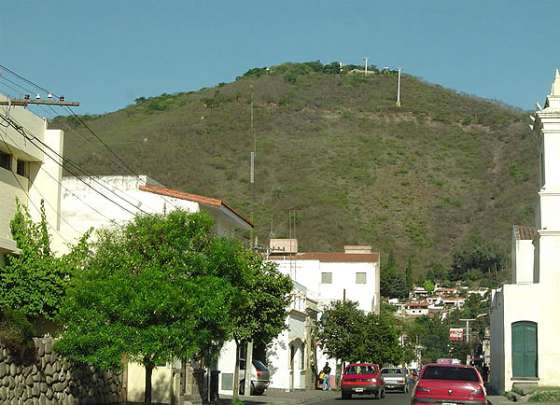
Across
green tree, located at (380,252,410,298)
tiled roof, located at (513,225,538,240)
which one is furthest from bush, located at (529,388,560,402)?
green tree, located at (380,252,410,298)

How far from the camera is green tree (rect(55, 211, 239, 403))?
Result: 23078 mm

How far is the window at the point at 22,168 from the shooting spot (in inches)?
1229

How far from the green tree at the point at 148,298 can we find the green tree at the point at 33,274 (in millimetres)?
4127

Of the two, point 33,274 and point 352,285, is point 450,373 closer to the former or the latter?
point 33,274

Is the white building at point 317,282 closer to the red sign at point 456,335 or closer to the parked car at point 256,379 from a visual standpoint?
the parked car at point 256,379

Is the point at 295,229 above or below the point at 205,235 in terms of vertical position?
above

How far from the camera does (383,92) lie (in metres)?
178

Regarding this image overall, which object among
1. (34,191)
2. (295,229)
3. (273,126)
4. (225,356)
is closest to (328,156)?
(273,126)

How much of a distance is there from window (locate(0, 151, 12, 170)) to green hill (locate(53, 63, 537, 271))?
6339 cm

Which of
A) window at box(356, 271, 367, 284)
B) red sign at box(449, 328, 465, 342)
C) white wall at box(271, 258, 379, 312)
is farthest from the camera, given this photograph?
red sign at box(449, 328, 465, 342)

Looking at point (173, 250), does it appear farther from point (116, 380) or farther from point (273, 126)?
point (273, 126)

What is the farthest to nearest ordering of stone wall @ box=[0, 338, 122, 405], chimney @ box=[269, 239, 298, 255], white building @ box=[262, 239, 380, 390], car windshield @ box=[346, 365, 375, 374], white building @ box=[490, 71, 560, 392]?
chimney @ box=[269, 239, 298, 255], white building @ box=[262, 239, 380, 390], car windshield @ box=[346, 365, 375, 374], white building @ box=[490, 71, 560, 392], stone wall @ box=[0, 338, 122, 405]

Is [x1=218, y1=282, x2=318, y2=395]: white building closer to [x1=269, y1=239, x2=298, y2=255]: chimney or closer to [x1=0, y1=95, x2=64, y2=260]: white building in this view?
[x1=269, y1=239, x2=298, y2=255]: chimney

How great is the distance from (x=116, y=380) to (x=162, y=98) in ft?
496
